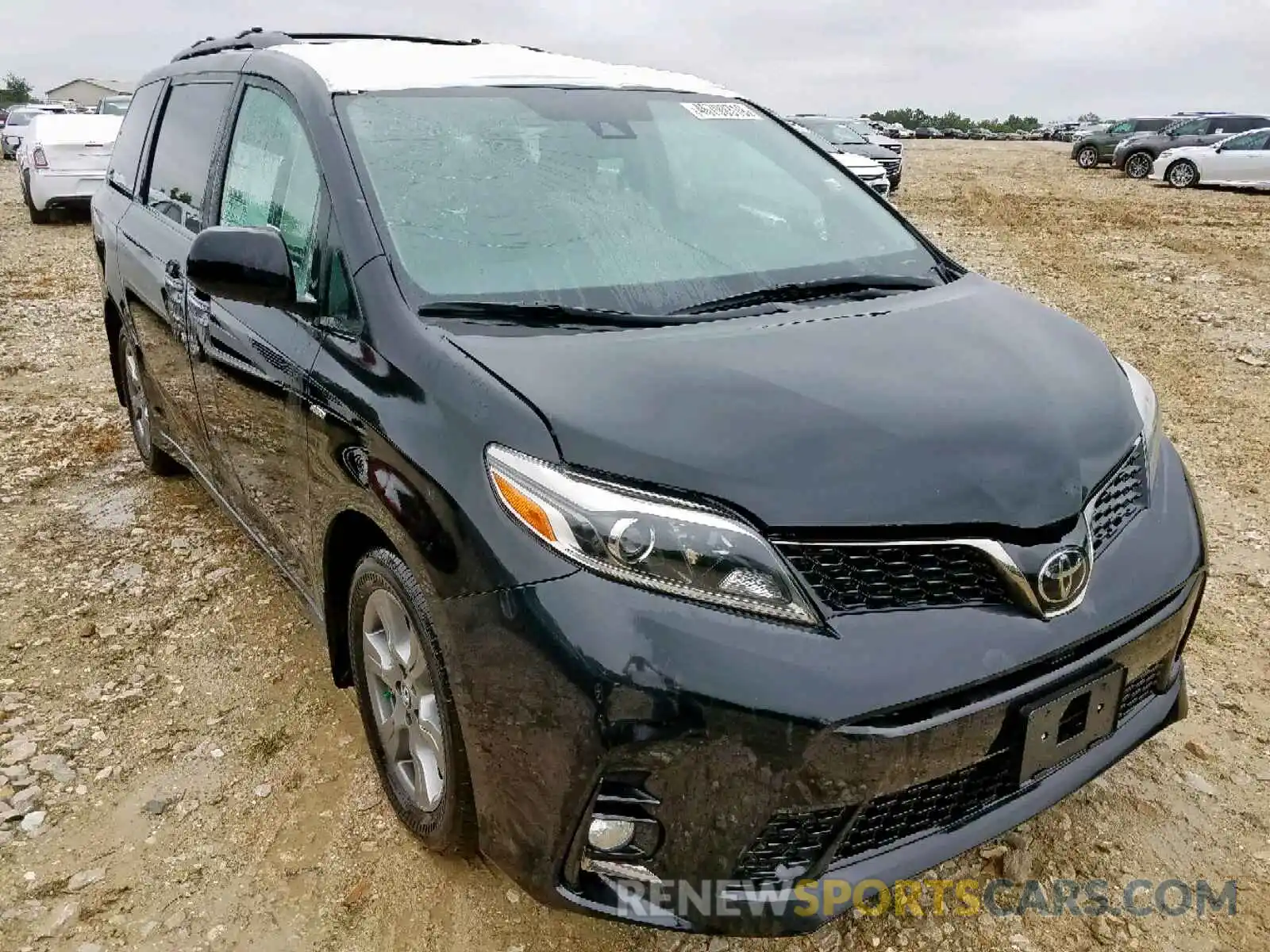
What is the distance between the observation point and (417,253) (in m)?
2.28

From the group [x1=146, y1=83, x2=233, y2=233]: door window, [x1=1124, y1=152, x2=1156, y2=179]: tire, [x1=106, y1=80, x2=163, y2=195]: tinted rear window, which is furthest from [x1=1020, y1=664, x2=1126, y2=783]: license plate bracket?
[x1=1124, y1=152, x2=1156, y2=179]: tire

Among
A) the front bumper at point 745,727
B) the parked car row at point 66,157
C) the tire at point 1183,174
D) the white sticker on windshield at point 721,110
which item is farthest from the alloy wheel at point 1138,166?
the front bumper at point 745,727

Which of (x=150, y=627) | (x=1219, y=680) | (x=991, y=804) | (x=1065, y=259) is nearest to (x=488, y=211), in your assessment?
(x=991, y=804)

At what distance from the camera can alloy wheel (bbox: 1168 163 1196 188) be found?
71.2ft

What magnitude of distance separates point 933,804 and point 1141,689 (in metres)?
0.63

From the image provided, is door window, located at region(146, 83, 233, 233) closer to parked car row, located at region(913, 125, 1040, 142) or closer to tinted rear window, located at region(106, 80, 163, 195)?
tinted rear window, located at region(106, 80, 163, 195)

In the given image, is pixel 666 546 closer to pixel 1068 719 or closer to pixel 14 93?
pixel 1068 719

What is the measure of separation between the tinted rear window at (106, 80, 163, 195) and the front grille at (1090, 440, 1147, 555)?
12.6 feet

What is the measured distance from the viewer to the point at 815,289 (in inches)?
99.3

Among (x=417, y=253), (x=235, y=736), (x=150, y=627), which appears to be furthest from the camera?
(x=150, y=627)

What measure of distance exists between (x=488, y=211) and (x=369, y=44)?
3.75 feet

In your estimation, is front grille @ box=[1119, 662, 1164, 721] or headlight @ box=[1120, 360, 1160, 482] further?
headlight @ box=[1120, 360, 1160, 482]

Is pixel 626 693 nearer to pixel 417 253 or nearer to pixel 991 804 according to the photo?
pixel 991 804

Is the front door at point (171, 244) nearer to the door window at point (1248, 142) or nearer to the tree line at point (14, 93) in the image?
the door window at point (1248, 142)
